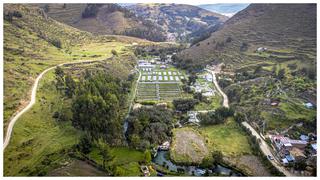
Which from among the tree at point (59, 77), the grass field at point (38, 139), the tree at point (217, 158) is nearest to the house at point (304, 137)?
the tree at point (217, 158)

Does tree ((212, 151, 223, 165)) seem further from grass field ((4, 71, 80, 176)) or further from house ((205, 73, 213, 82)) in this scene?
house ((205, 73, 213, 82))

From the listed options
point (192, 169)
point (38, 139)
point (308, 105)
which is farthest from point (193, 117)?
point (38, 139)

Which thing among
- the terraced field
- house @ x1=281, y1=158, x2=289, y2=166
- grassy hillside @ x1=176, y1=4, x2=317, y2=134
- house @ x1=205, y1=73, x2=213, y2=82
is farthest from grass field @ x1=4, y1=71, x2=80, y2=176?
house @ x1=205, y1=73, x2=213, y2=82

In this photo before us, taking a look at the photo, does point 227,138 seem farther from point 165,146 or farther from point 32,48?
point 32,48

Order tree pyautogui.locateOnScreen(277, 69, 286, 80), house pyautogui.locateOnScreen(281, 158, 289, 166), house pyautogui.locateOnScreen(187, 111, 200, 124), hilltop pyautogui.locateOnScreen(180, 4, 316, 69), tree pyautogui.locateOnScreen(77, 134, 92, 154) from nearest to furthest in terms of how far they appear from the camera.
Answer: house pyautogui.locateOnScreen(281, 158, 289, 166), tree pyautogui.locateOnScreen(77, 134, 92, 154), house pyautogui.locateOnScreen(187, 111, 200, 124), tree pyautogui.locateOnScreen(277, 69, 286, 80), hilltop pyautogui.locateOnScreen(180, 4, 316, 69)

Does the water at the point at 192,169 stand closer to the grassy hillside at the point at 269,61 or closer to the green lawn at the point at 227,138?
the green lawn at the point at 227,138

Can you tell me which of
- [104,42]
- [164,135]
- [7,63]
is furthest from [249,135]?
[104,42]
